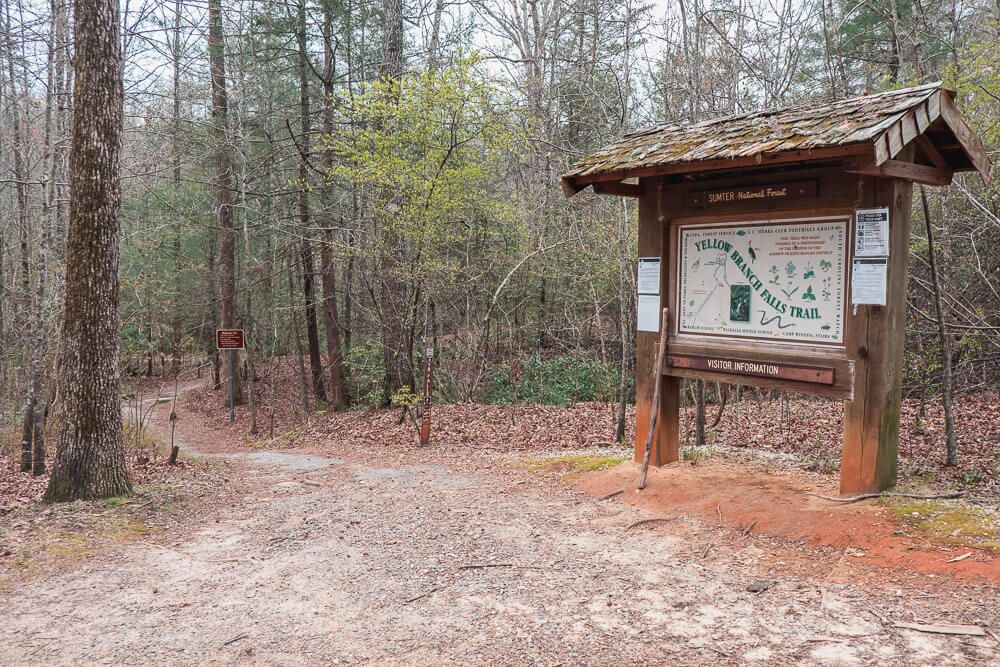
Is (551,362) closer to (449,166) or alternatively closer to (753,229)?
(449,166)

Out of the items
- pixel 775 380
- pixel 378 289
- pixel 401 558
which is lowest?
pixel 401 558

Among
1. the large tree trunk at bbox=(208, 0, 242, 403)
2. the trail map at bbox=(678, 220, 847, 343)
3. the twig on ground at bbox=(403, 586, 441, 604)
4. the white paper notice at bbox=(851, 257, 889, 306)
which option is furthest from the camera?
the large tree trunk at bbox=(208, 0, 242, 403)

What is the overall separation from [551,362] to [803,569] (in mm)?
12736

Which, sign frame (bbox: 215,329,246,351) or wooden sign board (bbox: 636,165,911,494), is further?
sign frame (bbox: 215,329,246,351)

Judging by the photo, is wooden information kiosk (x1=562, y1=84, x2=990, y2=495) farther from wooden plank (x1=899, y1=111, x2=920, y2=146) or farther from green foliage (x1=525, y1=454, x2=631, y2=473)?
green foliage (x1=525, y1=454, x2=631, y2=473)

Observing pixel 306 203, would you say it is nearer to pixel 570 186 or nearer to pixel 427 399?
pixel 427 399

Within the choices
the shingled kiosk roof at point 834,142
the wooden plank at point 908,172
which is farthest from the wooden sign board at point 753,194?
the wooden plank at point 908,172

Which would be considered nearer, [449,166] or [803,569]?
[803,569]

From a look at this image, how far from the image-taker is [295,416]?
1922 cm

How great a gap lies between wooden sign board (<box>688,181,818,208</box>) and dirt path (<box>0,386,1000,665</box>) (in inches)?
119

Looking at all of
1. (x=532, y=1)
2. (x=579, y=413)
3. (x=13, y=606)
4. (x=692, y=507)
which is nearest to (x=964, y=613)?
(x=692, y=507)

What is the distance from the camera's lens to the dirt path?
3678 millimetres

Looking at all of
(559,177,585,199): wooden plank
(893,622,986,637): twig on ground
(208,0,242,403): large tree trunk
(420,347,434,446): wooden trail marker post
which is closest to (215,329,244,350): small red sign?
(208,0,242,403): large tree trunk

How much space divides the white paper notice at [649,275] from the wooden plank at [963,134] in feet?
8.72
